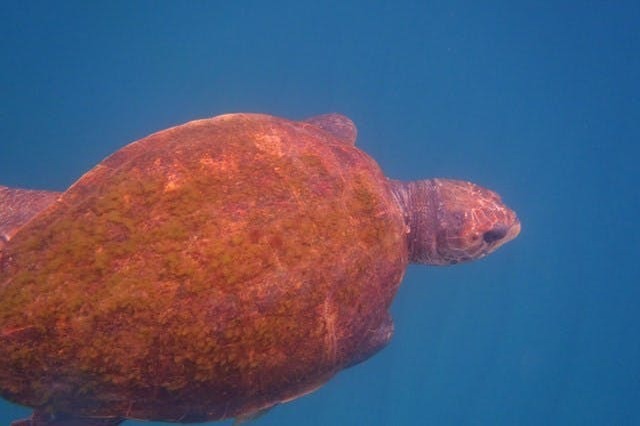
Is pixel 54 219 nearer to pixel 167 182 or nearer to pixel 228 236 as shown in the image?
pixel 167 182

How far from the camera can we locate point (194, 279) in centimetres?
322

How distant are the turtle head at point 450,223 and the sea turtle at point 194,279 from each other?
1538 millimetres

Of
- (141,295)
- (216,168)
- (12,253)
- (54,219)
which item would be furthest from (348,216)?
(12,253)

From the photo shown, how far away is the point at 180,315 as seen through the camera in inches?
125

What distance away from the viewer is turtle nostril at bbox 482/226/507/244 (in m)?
Answer: 6.08

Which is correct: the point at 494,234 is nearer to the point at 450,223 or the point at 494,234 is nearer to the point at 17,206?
the point at 450,223

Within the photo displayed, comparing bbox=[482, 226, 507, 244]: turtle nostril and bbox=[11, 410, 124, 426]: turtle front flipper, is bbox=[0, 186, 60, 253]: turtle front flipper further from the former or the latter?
bbox=[482, 226, 507, 244]: turtle nostril

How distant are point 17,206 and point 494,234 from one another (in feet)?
19.1

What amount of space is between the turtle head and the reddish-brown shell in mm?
1773

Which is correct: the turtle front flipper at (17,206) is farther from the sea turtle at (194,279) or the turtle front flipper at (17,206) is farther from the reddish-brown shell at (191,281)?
the reddish-brown shell at (191,281)

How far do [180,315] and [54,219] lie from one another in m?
1.28

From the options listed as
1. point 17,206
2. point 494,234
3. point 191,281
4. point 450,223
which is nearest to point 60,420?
point 191,281

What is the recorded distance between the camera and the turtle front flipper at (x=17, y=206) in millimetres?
4012

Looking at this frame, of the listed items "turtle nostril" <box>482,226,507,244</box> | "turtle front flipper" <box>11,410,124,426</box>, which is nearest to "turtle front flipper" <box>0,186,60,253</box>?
"turtle front flipper" <box>11,410,124,426</box>
